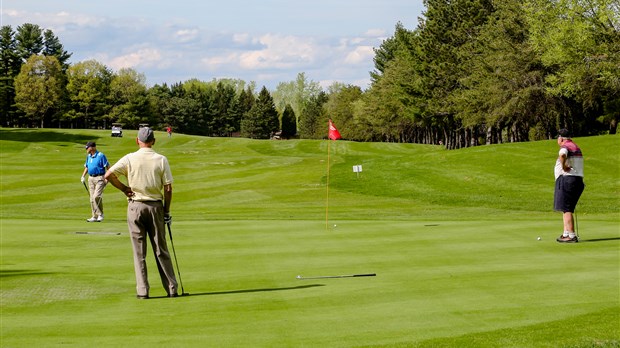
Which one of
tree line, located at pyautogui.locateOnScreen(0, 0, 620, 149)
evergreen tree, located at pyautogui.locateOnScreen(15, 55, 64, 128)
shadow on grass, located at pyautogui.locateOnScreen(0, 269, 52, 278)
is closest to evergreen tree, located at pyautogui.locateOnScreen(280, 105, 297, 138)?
tree line, located at pyautogui.locateOnScreen(0, 0, 620, 149)

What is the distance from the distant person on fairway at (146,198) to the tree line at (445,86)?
43.1 metres

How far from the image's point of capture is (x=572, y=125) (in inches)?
2849

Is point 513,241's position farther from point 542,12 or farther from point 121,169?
point 542,12

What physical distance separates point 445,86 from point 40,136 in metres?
56.8

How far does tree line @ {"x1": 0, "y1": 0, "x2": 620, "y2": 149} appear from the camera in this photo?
52.7 m

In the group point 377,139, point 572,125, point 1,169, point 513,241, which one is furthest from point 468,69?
point 377,139

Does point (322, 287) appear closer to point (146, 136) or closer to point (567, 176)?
point (146, 136)

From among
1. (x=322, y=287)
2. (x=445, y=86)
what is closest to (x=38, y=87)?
(x=445, y=86)

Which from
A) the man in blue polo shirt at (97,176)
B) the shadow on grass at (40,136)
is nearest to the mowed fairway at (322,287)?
the man in blue polo shirt at (97,176)

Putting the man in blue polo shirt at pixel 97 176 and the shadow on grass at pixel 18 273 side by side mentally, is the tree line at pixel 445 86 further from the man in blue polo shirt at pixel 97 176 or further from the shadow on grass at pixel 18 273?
the shadow on grass at pixel 18 273

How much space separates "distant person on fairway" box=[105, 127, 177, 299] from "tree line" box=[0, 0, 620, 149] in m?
43.1

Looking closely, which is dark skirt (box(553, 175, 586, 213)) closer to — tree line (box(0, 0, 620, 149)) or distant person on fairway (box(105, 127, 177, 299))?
distant person on fairway (box(105, 127, 177, 299))

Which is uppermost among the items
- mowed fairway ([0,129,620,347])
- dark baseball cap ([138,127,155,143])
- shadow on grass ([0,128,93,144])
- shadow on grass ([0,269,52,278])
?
dark baseball cap ([138,127,155,143])

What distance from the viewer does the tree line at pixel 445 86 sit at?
52719mm
